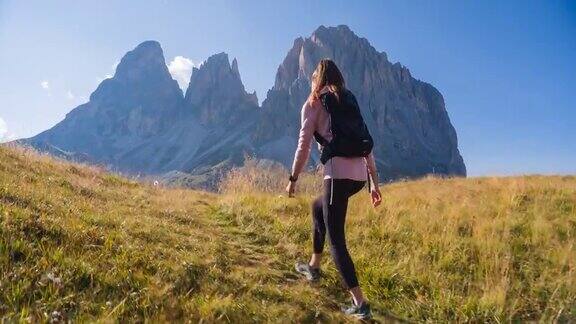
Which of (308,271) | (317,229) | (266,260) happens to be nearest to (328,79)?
(317,229)

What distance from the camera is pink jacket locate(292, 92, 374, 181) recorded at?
217 inches

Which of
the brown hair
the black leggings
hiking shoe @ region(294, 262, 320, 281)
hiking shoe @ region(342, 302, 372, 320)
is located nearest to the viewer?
hiking shoe @ region(342, 302, 372, 320)

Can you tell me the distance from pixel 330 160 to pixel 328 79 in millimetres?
1042

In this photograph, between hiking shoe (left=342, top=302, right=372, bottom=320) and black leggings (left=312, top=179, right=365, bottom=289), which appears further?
black leggings (left=312, top=179, right=365, bottom=289)

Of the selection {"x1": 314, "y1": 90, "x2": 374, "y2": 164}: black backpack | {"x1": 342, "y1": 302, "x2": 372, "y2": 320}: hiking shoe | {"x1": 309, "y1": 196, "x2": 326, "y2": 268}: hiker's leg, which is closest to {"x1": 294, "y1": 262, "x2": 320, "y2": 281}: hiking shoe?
{"x1": 309, "y1": 196, "x2": 326, "y2": 268}: hiker's leg

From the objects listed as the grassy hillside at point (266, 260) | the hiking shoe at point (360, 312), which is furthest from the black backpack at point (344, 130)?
the grassy hillside at point (266, 260)

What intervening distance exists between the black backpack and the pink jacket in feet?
0.31

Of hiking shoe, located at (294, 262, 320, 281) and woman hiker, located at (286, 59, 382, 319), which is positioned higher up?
woman hiker, located at (286, 59, 382, 319)

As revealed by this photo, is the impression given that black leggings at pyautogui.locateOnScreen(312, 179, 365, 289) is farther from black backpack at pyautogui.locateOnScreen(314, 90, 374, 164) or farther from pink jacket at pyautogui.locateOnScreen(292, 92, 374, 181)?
black backpack at pyautogui.locateOnScreen(314, 90, 374, 164)

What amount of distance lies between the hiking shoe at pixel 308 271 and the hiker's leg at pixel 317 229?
2.7 inches

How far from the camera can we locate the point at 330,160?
218 inches

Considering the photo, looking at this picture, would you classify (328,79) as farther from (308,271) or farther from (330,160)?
(308,271)

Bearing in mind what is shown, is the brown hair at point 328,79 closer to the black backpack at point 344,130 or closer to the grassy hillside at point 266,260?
the black backpack at point 344,130

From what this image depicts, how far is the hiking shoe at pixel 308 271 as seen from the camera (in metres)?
6.50
